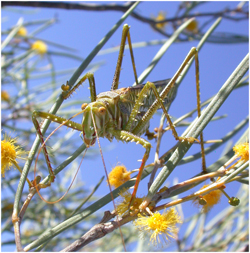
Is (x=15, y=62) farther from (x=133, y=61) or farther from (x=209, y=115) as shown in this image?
(x=209, y=115)

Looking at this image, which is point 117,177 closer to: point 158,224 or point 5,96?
point 158,224

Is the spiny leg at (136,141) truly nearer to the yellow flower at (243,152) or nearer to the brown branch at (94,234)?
the brown branch at (94,234)

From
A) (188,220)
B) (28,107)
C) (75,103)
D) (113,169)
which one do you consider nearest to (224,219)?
(188,220)

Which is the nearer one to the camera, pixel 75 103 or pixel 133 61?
pixel 133 61

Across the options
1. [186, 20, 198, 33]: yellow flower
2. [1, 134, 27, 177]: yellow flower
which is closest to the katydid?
[1, 134, 27, 177]: yellow flower

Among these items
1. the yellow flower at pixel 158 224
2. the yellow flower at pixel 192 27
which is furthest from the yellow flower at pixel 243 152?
the yellow flower at pixel 192 27

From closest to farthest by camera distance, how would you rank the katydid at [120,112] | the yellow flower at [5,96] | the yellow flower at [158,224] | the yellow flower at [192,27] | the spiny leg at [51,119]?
the yellow flower at [158,224], the spiny leg at [51,119], the katydid at [120,112], the yellow flower at [5,96], the yellow flower at [192,27]

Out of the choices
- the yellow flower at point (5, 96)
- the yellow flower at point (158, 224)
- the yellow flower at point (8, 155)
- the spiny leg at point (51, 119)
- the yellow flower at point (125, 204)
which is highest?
the yellow flower at point (5, 96)

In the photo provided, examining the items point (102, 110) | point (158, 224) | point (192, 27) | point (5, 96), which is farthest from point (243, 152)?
point (192, 27)

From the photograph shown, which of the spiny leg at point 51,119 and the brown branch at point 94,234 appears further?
the spiny leg at point 51,119
